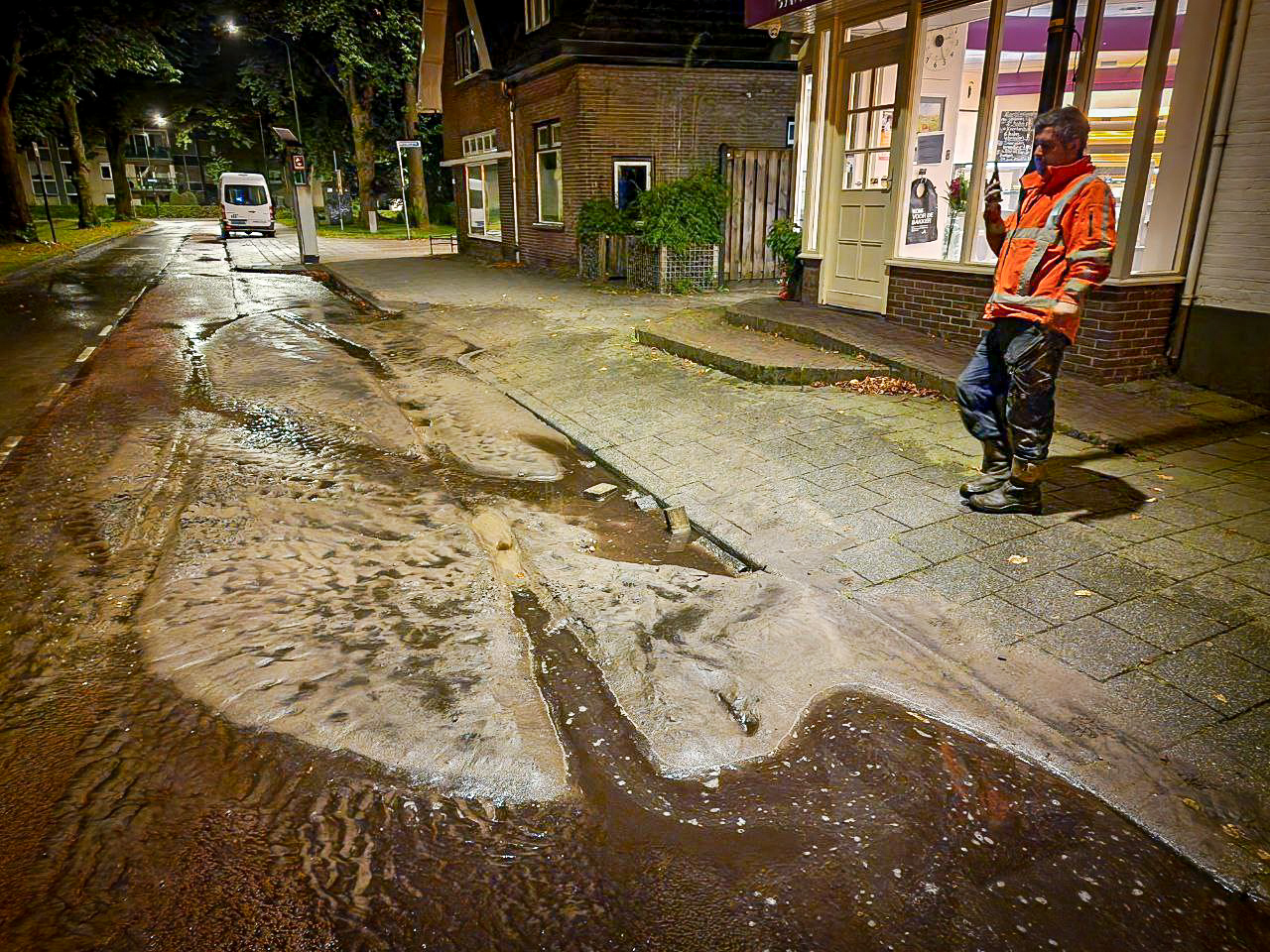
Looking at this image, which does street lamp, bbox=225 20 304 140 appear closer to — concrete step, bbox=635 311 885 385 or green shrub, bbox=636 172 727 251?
green shrub, bbox=636 172 727 251

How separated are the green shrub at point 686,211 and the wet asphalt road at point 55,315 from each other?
9.05 m

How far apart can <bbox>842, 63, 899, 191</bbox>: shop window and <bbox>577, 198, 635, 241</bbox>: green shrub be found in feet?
20.1

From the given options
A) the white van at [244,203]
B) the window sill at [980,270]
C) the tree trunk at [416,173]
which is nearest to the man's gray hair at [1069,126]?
the window sill at [980,270]

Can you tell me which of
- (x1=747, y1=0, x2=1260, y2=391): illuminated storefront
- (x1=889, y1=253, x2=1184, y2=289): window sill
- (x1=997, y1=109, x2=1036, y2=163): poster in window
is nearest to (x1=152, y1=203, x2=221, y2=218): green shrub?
(x1=747, y1=0, x2=1260, y2=391): illuminated storefront

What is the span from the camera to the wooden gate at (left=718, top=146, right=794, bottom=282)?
14727mm

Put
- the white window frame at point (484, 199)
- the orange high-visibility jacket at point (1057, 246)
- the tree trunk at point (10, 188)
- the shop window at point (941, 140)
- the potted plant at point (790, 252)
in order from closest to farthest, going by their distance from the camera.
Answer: the orange high-visibility jacket at point (1057, 246) < the shop window at point (941, 140) < the potted plant at point (790, 252) < the white window frame at point (484, 199) < the tree trunk at point (10, 188)

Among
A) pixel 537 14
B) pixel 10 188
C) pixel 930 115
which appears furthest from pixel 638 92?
pixel 10 188

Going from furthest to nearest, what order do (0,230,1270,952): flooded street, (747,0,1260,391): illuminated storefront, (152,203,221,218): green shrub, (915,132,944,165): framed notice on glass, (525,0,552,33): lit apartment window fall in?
(152,203,221,218): green shrub < (525,0,552,33): lit apartment window < (915,132,944,165): framed notice on glass < (747,0,1260,391): illuminated storefront < (0,230,1270,952): flooded street

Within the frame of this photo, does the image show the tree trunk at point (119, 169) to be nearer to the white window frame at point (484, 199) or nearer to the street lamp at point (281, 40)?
the street lamp at point (281, 40)

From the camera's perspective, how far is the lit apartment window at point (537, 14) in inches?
687

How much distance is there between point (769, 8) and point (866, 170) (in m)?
2.27

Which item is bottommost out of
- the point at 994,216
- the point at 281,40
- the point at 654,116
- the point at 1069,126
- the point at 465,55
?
the point at 994,216

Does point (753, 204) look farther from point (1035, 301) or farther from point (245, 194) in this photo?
point (245, 194)

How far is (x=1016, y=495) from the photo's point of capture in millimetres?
4590
